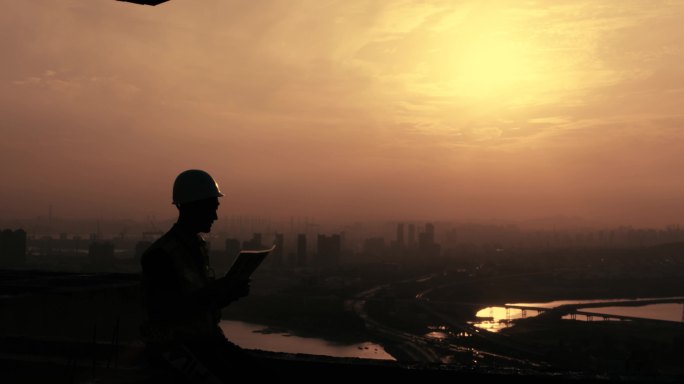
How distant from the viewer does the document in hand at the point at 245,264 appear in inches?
103

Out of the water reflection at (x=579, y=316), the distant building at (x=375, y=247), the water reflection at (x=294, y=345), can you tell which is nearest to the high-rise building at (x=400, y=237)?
the distant building at (x=375, y=247)

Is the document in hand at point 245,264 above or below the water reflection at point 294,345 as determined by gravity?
above

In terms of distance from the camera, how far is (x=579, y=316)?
6425 centimetres

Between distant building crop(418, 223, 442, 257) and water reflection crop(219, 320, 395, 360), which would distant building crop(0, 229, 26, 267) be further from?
distant building crop(418, 223, 442, 257)

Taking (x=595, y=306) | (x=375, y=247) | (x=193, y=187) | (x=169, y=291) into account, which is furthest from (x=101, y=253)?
(x=375, y=247)

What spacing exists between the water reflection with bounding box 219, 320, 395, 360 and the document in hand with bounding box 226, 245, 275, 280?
34481mm

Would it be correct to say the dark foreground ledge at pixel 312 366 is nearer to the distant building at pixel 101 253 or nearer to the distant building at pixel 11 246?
the distant building at pixel 11 246

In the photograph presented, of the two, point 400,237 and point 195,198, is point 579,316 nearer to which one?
point 195,198

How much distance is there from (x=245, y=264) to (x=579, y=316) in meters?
67.5

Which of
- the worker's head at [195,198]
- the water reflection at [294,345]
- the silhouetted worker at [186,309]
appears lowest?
the water reflection at [294,345]

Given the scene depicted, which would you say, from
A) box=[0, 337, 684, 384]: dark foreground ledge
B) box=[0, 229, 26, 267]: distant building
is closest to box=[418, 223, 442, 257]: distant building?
box=[0, 229, 26, 267]: distant building

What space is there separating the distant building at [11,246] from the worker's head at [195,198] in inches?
2290

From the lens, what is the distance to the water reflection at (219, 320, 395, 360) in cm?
3803

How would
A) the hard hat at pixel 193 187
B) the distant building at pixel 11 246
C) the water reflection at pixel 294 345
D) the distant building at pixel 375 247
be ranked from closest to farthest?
1. the hard hat at pixel 193 187
2. the water reflection at pixel 294 345
3. the distant building at pixel 11 246
4. the distant building at pixel 375 247
